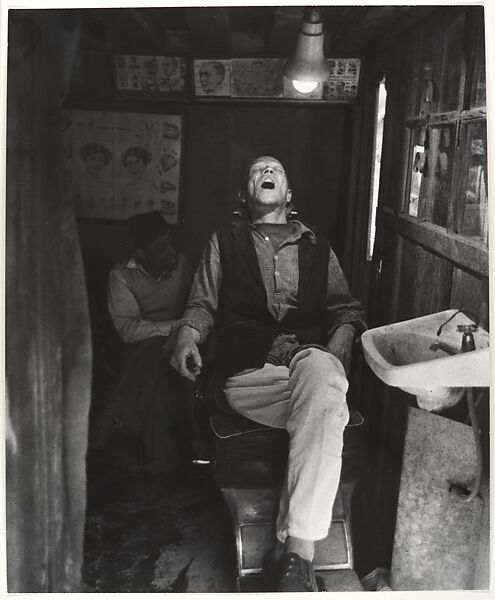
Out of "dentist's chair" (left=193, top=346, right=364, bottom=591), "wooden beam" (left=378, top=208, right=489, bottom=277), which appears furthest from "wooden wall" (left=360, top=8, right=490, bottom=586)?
"dentist's chair" (left=193, top=346, right=364, bottom=591)

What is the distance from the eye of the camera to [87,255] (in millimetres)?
4547

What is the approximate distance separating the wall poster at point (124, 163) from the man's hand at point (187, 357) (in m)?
1.58

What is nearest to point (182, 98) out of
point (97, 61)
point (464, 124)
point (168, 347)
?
point (97, 61)

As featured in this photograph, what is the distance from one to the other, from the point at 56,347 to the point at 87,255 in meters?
2.48

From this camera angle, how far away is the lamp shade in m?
2.57

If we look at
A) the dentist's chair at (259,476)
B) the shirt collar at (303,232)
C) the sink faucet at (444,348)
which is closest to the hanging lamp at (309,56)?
the shirt collar at (303,232)

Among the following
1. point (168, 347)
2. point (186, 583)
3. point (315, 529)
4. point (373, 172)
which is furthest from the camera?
point (373, 172)

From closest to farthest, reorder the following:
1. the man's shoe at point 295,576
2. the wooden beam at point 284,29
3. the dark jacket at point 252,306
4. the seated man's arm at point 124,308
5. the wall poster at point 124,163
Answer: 1. the man's shoe at point 295,576
2. the wooden beam at point 284,29
3. the dark jacket at point 252,306
4. the seated man's arm at point 124,308
5. the wall poster at point 124,163

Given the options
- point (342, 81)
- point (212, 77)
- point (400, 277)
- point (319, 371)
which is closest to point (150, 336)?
point (319, 371)

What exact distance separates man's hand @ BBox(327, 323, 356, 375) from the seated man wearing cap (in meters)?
→ 0.98

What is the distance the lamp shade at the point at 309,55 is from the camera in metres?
2.57

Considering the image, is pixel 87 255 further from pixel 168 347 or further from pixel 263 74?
pixel 263 74

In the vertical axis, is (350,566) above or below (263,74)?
below

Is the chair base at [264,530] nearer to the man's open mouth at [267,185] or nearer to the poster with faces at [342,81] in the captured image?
the man's open mouth at [267,185]
